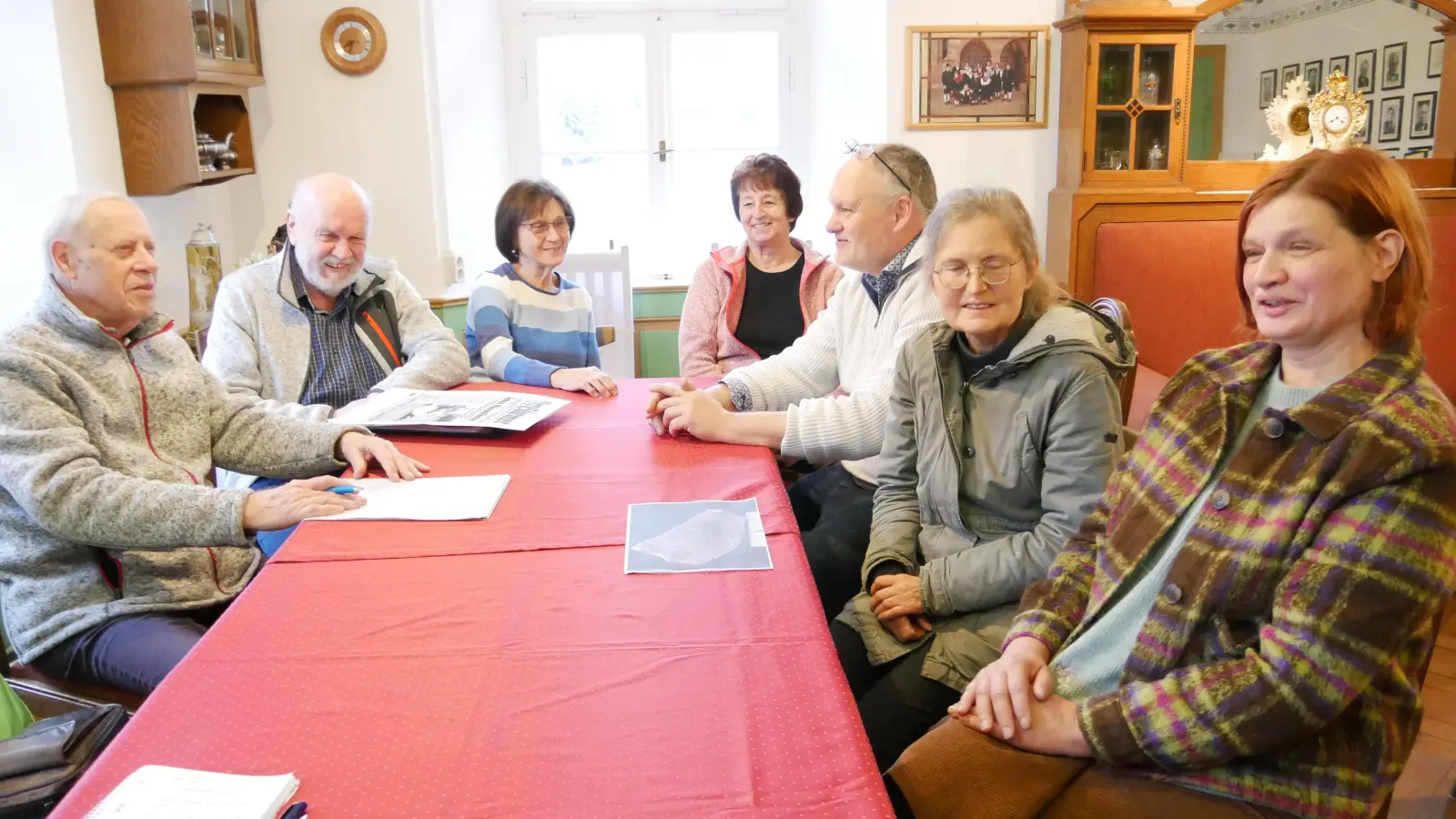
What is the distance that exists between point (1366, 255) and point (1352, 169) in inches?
3.5

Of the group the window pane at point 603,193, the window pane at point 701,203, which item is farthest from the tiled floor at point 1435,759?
the window pane at point 603,193

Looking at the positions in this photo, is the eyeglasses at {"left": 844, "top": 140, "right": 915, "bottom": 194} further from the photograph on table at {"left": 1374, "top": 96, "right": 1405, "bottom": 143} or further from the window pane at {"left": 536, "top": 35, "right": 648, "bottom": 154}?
the window pane at {"left": 536, "top": 35, "right": 648, "bottom": 154}

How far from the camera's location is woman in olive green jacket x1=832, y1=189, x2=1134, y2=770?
56.1 inches

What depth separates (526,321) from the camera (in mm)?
2775

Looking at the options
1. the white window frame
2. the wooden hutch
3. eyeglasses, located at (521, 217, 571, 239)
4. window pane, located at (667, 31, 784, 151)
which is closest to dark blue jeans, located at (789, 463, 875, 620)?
eyeglasses, located at (521, 217, 571, 239)

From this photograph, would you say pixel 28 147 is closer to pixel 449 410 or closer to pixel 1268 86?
pixel 449 410

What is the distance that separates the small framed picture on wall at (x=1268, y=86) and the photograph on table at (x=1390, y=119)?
365 mm

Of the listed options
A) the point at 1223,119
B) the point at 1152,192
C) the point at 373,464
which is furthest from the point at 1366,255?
the point at 1223,119

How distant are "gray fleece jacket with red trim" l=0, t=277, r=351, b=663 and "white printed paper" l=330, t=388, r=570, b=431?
1.02 ft

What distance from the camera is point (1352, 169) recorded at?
1.04 metres

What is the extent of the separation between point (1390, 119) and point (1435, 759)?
245 centimetres

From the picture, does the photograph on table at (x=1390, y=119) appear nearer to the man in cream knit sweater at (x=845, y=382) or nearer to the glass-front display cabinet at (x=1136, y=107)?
the glass-front display cabinet at (x=1136, y=107)

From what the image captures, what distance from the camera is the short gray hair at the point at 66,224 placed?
161cm

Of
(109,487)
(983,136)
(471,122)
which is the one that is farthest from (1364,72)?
(109,487)
